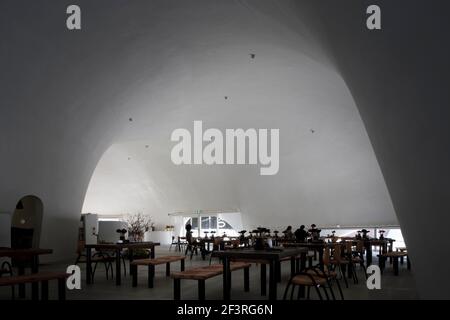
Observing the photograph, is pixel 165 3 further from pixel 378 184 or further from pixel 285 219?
pixel 285 219

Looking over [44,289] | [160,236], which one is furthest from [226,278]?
[160,236]

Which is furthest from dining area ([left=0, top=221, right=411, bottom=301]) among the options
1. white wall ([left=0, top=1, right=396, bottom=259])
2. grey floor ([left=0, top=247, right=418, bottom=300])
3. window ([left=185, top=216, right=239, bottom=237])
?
window ([left=185, top=216, right=239, bottom=237])

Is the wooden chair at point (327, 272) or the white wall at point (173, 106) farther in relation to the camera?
the white wall at point (173, 106)

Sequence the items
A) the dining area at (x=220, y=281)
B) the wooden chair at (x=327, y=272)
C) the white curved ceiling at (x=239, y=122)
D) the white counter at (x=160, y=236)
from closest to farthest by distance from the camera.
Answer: the wooden chair at (x=327, y=272) → the dining area at (x=220, y=281) → the white curved ceiling at (x=239, y=122) → the white counter at (x=160, y=236)

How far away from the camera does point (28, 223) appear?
11508 millimetres

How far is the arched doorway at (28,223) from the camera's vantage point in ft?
32.9

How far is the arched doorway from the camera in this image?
32.9ft

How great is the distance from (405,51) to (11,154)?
26.4 ft

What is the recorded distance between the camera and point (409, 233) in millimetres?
3660

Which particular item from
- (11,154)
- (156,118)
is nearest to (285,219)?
(156,118)

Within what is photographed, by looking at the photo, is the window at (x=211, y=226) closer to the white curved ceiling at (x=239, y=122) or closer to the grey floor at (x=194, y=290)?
the white curved ceiling at (x=239, y=122)

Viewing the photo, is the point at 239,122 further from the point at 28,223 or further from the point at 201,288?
the point at 201,288

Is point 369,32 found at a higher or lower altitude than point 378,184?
higher

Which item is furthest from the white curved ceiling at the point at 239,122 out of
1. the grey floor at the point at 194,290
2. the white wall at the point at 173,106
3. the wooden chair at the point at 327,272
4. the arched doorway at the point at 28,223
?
the grey floor at the point at 194,290
